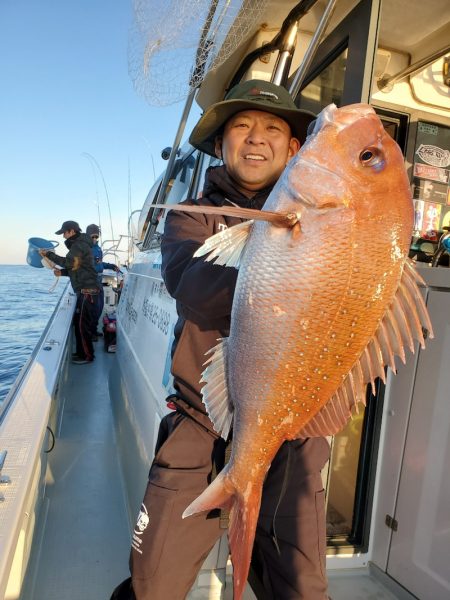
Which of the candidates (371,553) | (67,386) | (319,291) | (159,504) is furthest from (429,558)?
(67,386)

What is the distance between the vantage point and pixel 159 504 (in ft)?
5.37

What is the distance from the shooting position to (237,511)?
139 centimetres

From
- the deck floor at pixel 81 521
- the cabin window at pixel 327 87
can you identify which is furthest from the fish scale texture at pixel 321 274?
the deck floor at pixel 81 521

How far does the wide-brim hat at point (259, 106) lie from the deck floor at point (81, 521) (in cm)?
275

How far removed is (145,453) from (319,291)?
219 centimetres

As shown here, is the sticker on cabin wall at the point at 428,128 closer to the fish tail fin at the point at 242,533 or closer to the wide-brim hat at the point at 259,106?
the wide-brim hat at the point at 259,106

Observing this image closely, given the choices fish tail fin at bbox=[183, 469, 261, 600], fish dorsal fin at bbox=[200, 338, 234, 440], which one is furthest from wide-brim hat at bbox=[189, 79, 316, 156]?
fish tail fin at bbox=[183, 469, 261, 600]

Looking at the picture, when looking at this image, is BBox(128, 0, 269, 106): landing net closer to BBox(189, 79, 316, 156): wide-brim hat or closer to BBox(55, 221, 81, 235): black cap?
BBox(189, 79, 316, 156): wide-brim hat

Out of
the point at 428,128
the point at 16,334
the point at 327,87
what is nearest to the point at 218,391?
the point at 327,87

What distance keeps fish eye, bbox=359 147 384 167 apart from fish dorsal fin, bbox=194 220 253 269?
0.39 metres

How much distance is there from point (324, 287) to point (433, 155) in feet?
10.0

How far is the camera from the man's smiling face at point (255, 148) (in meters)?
1.78

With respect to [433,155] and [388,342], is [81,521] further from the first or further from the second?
[433,155]

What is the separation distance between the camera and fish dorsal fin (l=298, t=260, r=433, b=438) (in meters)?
1.23
